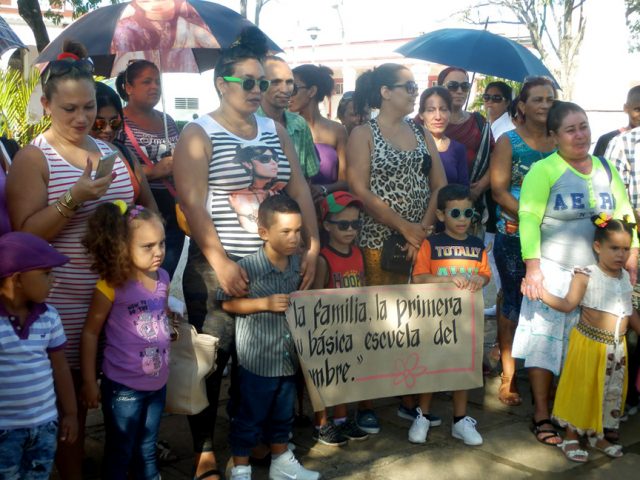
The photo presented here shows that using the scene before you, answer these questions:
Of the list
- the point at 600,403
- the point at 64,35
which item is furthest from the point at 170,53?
the point at 600,403

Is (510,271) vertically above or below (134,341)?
below

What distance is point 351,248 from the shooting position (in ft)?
16.8

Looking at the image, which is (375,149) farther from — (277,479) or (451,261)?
(277,479)

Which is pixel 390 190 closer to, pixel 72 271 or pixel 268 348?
pixel 268 348

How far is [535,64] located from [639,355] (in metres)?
2.56

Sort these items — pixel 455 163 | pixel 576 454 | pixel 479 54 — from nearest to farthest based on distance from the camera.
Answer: pixel 576 454, pixel 455 163, pixel 479 54

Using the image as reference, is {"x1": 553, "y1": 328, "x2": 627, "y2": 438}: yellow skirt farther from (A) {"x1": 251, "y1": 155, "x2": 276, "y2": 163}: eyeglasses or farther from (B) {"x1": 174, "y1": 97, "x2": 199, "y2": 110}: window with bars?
(B) {"x1": 174, "y1": 97, "x2": 199, "y2": 110}: window with bars

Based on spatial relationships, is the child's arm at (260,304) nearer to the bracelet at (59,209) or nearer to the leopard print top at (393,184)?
the bracelet at (59,209)

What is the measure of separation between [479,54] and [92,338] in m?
4.15

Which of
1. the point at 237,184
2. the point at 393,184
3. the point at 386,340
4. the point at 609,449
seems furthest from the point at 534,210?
the point at 237,184

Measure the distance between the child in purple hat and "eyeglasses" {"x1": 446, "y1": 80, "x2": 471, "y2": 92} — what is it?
4.33 m

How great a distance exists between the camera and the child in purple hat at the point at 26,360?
3.22 m

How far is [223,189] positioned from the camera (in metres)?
4.27

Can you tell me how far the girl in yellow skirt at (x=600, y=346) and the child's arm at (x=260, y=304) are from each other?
1.76m
